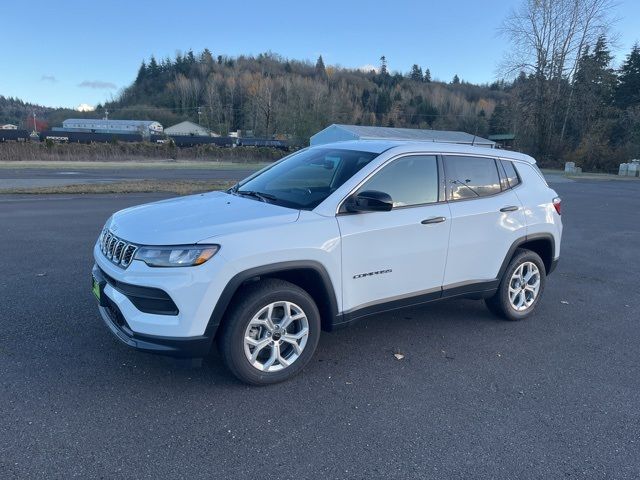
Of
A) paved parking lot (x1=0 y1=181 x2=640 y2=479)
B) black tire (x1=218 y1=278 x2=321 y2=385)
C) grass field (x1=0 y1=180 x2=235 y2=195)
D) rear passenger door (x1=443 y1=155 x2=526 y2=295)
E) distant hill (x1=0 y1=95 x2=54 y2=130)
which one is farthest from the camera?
distant hill (x1=0 y1=95 x2=54 y2=130)

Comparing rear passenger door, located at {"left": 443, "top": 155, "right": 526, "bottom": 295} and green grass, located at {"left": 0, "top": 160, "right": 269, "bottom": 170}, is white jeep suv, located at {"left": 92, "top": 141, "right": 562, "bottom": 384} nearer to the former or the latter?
rear passenger door, located at {"left": 443, "top": 155, "right": 526, "bottom": 295}

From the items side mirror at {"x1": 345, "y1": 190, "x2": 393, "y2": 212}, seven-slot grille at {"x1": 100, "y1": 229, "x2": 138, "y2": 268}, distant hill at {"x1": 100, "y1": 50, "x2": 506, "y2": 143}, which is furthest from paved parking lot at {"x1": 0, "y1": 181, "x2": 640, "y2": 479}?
distant hill at {"x1": 100, "y1": 50, "x2": 506, "y2": 143}

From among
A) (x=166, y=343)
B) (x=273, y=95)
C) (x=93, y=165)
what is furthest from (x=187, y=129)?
(x=166, y=343)

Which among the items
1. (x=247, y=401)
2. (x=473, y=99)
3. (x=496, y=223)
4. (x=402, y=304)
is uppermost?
(x=473, y=99)

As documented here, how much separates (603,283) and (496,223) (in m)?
3.09

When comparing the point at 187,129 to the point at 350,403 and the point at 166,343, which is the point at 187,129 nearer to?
the point at 166,343

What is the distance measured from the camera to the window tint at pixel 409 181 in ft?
13.2

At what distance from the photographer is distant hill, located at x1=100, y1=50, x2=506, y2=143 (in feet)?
370

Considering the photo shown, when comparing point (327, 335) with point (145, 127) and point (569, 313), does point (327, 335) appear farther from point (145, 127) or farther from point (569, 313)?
point (145, 127)

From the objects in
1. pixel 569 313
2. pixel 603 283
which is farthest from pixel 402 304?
pixel 603 283

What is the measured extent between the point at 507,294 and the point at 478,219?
3.23 ft

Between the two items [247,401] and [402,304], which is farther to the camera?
[402,304]

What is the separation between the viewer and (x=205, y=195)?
4.58m

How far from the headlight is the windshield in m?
0.87
